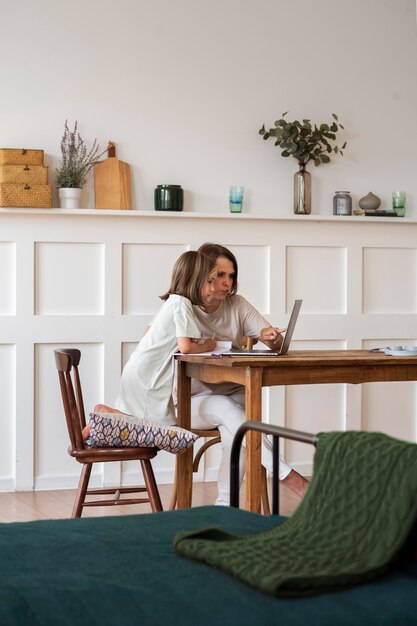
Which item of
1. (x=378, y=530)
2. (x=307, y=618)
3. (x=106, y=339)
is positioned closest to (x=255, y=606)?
(x=307, y=618)

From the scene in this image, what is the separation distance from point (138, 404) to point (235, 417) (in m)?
0.42

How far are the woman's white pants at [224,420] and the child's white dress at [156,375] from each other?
0.12 metres

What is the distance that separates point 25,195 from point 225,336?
1325mm

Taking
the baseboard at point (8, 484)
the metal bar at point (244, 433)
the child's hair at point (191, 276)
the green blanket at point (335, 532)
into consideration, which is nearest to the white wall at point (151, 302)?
the baseboard at point (8, 484)

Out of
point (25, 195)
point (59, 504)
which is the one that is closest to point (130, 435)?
point (59, 504)

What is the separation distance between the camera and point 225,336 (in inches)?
164

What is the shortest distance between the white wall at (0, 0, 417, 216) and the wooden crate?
0.18m

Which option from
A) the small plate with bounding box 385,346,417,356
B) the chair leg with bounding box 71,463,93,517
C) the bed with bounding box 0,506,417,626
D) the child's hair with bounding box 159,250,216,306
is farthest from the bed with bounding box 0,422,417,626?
the child's hair with bounding box 159,250,216,306

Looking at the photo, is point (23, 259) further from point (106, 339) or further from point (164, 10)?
point (164, 10)

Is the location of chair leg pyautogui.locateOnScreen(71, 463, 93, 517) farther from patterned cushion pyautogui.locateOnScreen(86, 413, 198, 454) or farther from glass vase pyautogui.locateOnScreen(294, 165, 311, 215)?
glass vase pyautogui.locateOnScreen(294, 165, 311, 215)

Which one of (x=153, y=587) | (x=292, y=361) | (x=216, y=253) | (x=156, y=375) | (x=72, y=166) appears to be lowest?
(x=153, y=587)

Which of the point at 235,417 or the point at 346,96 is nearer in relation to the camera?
the point at 235,417

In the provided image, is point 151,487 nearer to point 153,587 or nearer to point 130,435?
point 130,435

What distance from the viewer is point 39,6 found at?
193 inches
